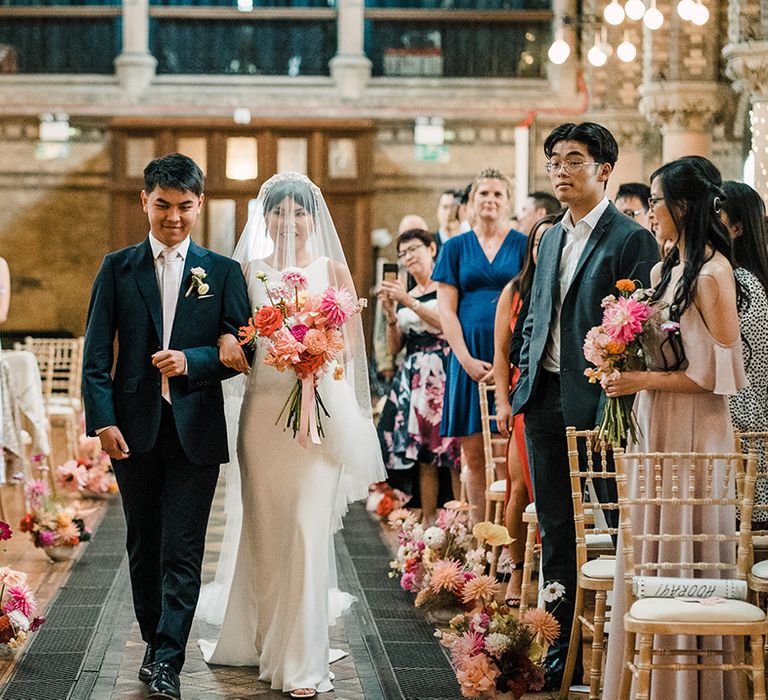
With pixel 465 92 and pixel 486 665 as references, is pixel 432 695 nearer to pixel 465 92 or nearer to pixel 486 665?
pixel 486 665

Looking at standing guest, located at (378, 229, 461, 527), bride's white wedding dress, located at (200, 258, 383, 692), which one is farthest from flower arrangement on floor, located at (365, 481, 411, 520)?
bride's white wedding dress, located at (200, 258, 383, 692)

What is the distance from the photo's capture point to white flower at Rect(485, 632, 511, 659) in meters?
4.39

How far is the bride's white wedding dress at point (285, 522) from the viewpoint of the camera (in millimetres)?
4727

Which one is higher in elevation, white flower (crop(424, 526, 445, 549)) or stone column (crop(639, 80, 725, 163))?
stone column (crop(639, 80, 725, 163))

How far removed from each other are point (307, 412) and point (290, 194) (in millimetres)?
778

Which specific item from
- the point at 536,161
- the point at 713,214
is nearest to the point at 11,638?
the point at 713,214

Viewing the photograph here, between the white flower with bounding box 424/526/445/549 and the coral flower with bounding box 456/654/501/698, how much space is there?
5.13ft

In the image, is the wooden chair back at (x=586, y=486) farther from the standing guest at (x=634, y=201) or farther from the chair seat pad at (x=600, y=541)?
the standing guest at (x=634, y=201)

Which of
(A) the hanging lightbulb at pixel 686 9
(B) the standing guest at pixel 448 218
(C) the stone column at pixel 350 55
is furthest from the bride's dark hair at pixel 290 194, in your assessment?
(C) the stone column at pixel 350 55

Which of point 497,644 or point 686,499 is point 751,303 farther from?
point 497,644

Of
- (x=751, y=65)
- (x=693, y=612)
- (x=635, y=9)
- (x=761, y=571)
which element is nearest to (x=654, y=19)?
(x=635, y=9)

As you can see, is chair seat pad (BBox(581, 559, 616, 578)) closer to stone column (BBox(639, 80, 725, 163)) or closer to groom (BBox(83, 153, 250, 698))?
groom (BBox(83, 153, 250, 698))

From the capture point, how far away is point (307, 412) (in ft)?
15.6

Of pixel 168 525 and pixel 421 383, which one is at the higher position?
pixel 421 383
